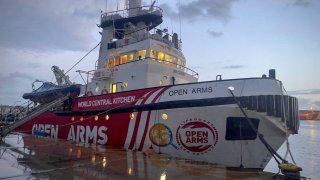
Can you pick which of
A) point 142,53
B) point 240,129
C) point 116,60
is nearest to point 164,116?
point 240,129

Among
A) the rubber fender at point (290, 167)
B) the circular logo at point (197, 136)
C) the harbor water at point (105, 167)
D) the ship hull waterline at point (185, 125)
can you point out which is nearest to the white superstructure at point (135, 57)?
the ship hull waterline at point (185, 125)

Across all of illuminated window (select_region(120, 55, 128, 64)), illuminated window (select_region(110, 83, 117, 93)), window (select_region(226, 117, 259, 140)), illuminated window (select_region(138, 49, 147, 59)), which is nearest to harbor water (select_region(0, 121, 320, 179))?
window (select_region(226, 117, 259, 140))

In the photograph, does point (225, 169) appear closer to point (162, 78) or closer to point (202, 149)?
point (202, 149)

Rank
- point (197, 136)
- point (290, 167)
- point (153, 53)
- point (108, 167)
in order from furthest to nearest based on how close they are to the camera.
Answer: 1. point (153, 53)
2. point (197, 136)
3. point (108, 167)
4. point (290, 167)

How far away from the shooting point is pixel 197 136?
10117 mm

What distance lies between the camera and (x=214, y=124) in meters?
9.92

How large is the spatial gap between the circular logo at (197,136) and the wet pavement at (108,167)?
60cm

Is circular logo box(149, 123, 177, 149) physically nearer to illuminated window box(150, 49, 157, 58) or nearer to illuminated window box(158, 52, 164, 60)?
illuminated window box(150, 49, 157, 58)

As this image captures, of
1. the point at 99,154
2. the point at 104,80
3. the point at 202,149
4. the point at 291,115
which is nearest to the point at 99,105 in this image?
the point at 104,80

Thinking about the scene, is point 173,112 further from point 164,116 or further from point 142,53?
point 142,53

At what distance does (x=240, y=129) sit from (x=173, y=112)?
2.74 metres

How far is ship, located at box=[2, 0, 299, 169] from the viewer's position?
9.64 metres

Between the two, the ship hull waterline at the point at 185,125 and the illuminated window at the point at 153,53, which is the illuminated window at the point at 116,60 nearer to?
the illuminated window at the point at 153,53

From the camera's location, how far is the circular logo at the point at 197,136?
995cm
